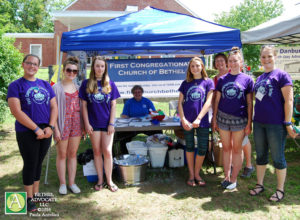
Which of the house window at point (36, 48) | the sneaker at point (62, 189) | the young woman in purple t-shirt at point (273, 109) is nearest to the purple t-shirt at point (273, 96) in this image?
the young woman in purple t-shirt at point (273, 109)

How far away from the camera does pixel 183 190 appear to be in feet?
11.4

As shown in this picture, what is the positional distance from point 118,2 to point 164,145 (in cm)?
1899

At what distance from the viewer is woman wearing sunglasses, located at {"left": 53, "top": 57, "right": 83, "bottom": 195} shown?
10.0 ft

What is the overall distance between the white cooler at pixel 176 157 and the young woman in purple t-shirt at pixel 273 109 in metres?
1.46

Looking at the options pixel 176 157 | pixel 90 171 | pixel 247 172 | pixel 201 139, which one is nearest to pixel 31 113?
pixel 90 171

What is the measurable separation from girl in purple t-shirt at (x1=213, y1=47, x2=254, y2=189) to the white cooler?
1.10m

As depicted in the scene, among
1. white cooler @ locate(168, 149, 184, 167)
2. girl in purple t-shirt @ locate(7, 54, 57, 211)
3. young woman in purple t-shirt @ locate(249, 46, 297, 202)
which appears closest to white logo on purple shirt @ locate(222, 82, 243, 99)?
young woman in purple t-shirt @ locate(249, 46, 297, 202)

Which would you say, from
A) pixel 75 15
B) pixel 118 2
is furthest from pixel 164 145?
pixel 118 2

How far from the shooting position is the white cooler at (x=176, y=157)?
421 centimetres

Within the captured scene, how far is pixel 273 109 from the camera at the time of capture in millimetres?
2836

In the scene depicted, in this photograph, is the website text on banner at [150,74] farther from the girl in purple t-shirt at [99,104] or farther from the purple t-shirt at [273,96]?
the purple t-shirt at [273,96]

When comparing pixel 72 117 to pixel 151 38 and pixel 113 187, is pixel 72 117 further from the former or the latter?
pixel 151 38

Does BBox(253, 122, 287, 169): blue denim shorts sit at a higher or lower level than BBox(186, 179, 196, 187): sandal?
higher

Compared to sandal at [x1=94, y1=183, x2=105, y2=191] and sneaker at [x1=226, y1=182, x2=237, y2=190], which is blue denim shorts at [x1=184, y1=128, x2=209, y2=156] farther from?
sandal at [x1=94, y1=183, x2=105, y2=191]
